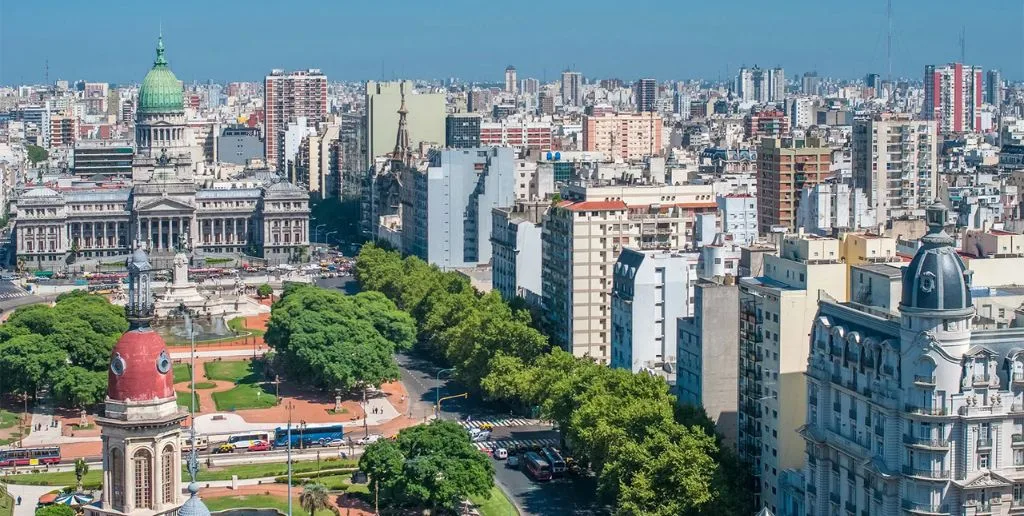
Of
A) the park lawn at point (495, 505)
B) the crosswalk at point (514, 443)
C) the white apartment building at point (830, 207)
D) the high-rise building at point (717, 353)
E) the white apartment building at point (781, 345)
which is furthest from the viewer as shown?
the white apartment building at point (830, 207)

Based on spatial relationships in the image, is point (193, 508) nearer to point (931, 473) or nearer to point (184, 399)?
point (931, 473)

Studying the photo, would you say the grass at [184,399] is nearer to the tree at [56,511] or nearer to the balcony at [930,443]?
the tree at [56,511]

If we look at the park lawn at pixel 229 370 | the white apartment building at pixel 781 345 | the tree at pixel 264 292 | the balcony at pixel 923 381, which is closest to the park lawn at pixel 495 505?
the white apartment building at pixel 781 345

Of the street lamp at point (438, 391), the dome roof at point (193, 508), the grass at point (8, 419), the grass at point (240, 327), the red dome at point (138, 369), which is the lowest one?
the grass at point (8, 419)

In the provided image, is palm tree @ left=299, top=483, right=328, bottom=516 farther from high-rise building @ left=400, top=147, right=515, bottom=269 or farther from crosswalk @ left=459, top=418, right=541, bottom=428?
high-rise building @ left=400, top=147, right=515, bottom=269

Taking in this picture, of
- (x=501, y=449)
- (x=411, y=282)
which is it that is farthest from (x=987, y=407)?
(x=411, y=282)

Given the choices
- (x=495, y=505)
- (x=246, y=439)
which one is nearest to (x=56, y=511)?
(x=495, y=505)

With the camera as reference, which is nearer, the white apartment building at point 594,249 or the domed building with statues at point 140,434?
the domed building with statues at point 140,434

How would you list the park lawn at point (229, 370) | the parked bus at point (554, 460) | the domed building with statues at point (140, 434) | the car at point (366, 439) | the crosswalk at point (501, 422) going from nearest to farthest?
the domed building with statues at point (140, 434)
the parked bus at point (554, 460)
the car at point (366, 439)
the crosswalk at point (501, 422)
the park lawn at point (229, 370)
